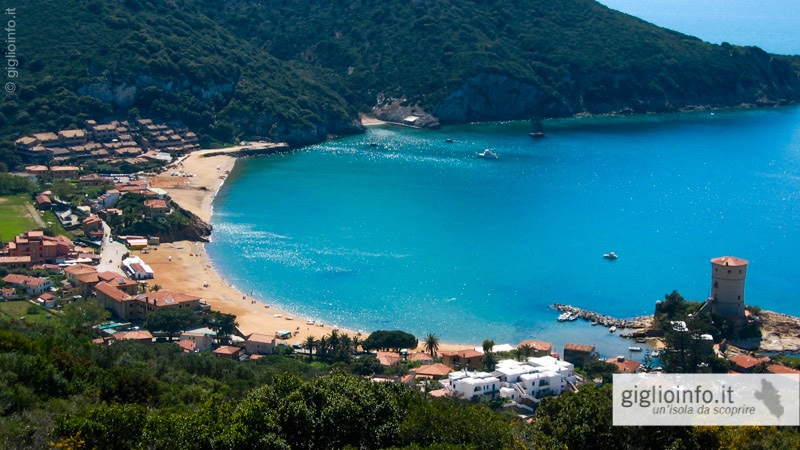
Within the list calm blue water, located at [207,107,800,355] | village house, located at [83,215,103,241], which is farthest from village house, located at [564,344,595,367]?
village house, located at [83,215,103,241]

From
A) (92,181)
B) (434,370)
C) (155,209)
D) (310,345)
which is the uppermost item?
(92,181)

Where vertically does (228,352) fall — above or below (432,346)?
above

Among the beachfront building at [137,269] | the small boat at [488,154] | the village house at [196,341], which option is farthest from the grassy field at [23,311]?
the small boat at [488,154]

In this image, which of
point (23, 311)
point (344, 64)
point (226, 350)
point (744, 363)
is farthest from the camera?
point (344, 64)

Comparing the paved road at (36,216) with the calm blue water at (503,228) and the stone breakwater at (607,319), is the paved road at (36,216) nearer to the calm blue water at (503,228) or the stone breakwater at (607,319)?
the calm blue water at (503,228)

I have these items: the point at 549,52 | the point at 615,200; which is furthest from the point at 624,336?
the point at 549,52

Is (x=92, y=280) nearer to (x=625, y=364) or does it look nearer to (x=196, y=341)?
(x=196, y=341)

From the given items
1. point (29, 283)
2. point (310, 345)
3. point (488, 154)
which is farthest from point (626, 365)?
point (488, 154)
